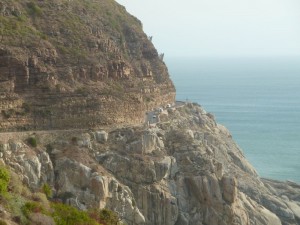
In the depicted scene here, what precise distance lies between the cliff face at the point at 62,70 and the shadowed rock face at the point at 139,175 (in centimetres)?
194

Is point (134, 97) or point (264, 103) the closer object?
point (134, 97)

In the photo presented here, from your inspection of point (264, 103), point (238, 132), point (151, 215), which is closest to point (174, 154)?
point (151, 215)

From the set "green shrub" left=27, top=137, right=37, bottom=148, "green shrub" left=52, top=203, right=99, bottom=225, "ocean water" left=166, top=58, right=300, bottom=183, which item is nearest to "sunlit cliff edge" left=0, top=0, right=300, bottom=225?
"green shrub" left=27, top=137, right=37, bottom=148

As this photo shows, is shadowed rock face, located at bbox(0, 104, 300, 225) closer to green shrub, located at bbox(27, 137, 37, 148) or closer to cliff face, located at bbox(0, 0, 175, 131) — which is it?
green shrub, located at bbox(27, 137, 37, 148)

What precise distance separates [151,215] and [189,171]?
4761 mm

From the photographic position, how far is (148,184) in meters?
45.1

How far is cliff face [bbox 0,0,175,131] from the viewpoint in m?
47.0

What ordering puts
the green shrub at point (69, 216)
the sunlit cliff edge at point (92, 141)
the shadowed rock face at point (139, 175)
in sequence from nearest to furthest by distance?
1. the green shrub at point (69, 216)
2. the shadowed rock face at point (139, 175)
3. the sunlit cliff edge at point (92, 141)

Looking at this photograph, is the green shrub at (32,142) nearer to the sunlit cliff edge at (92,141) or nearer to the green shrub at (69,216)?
the sunlit cliff edge at (92,141)

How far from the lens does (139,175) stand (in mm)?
45219

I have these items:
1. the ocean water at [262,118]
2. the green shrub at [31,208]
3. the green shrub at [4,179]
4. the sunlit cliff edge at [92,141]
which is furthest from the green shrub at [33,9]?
the ocean water at [262,118]

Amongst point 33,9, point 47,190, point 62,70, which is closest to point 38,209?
point 47,190

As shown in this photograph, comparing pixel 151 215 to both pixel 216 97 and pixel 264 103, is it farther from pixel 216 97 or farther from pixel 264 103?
pixel 216 97

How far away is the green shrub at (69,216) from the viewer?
36750mm
